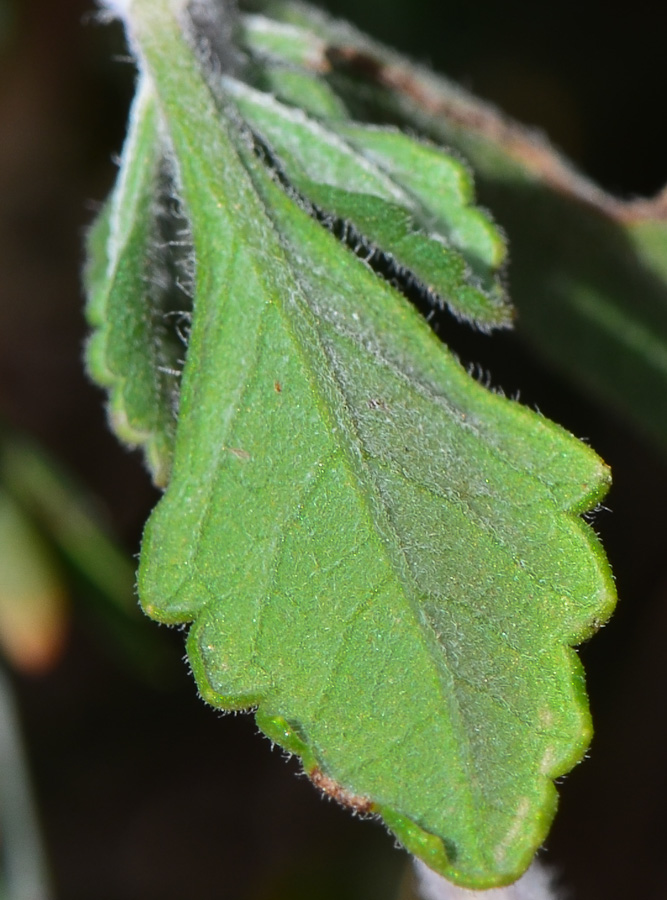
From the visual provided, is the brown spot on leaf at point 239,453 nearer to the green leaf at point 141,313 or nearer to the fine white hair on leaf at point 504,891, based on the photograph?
the green leaf at point 141,313

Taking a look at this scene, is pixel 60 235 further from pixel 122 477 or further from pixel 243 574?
pixel 243 574

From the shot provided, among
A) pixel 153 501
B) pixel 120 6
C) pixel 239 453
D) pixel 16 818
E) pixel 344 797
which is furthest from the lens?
pixel 153 501

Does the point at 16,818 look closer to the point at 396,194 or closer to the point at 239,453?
the point at 239,453

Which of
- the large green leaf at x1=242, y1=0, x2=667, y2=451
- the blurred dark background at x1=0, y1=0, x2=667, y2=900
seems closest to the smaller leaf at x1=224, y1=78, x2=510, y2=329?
the large green leaf at x1=242, y1=0, x2=667, y2=451

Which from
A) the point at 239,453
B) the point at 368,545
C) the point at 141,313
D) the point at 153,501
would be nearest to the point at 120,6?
the point at 141,313

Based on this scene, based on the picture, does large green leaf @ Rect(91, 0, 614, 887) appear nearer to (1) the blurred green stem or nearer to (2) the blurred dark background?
(2) the blurred dark background
